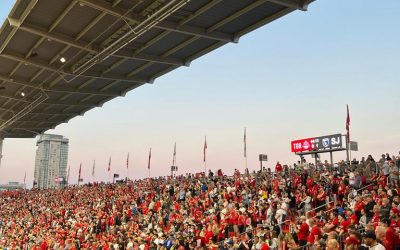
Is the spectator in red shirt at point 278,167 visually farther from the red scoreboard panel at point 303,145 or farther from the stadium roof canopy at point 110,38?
the red scoreboard panel at point 303,145

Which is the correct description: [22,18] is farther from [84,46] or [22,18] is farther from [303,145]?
[303,145]

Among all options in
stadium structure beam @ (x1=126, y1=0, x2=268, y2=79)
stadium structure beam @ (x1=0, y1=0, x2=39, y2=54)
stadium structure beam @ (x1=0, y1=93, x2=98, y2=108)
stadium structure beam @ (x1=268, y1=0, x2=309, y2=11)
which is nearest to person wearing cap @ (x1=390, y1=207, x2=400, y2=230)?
stadium structure beam @ (x1=268, y1=0, x2=309, y2=11)

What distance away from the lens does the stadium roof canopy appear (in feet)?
50.6

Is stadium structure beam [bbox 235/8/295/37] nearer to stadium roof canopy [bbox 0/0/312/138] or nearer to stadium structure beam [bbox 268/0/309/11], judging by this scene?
stadium roof canopy [bbox 0/0/312/138]

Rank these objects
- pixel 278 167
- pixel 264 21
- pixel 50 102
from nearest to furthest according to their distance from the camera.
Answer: pixel 264 21
pixel 278 167
pixel 50 102

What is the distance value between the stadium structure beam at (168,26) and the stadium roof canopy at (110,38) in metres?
0.04

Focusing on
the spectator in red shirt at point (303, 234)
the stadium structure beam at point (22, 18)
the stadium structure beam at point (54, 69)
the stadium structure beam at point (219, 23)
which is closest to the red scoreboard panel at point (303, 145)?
the stadium structure beam at point (54, 69)

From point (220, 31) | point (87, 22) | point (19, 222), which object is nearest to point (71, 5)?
point (87, 22)

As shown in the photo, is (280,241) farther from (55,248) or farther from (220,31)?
(55,248)

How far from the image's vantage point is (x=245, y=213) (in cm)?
1734

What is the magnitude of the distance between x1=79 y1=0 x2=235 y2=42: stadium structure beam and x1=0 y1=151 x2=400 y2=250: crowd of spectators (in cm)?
786

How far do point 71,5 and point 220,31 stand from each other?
6.51m

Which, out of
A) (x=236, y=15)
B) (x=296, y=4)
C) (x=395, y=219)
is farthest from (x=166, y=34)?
(x=395, y=219)

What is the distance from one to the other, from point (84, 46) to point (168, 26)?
473 cm
